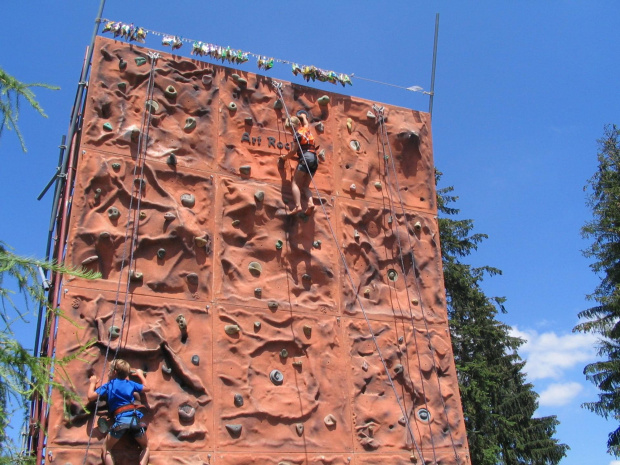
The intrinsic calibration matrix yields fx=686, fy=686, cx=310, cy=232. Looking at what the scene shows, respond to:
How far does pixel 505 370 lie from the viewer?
16.3m

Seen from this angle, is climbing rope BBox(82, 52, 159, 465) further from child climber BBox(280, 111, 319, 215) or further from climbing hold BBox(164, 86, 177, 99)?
child climber BBox(280, 111, 319, 215)

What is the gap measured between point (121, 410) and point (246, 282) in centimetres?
181

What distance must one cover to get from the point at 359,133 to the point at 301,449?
3680mm

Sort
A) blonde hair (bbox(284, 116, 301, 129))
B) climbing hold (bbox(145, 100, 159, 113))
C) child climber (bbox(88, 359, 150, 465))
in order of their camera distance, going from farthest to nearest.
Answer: blonde hair (bbox(284, 116, 301, 129)), climbing hold (bbox(145, 100, 159, 113)), child climber (bbox(88, 359, 150, 465))

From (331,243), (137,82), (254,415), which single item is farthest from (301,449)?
(137,82)

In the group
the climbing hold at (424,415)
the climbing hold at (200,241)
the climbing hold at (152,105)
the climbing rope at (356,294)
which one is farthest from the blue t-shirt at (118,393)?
the climbing hold at (424,415)

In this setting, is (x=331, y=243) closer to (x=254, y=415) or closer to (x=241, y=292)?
(x=241, y=292)

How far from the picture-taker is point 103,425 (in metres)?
5.48

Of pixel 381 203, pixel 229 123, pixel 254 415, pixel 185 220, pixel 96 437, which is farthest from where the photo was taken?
pixel 381 203

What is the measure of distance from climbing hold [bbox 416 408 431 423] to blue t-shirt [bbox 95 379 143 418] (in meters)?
2.95

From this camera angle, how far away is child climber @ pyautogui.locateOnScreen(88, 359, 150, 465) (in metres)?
5.32

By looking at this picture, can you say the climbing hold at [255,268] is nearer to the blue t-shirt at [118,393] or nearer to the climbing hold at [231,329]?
the climbing hold at [231,329]

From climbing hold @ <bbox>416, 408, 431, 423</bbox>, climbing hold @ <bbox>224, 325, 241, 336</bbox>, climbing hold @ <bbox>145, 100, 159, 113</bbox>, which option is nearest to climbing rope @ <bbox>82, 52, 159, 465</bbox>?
climbing hold @ <bbox>145, 100, 159, 113</bbox>

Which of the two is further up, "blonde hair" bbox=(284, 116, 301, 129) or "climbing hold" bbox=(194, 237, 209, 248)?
"blonde hair" bbox=(284, 116, 301, 129)
